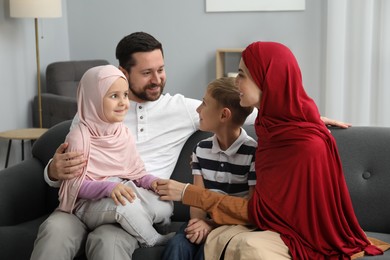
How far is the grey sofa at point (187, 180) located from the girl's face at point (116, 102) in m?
0.47

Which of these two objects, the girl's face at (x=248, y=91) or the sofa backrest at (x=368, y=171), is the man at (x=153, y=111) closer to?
the sofa backrest at (x=368, y=171)

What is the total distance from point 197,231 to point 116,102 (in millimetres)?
564

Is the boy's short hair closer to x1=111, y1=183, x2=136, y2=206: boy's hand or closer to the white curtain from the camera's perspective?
x1=111, y1=183, x2=136, y2=206: boy's hand

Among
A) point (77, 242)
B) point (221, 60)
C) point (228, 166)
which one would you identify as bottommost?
point (77, 242)

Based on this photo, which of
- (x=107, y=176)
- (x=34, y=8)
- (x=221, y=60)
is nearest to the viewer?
(x=107, y=176)

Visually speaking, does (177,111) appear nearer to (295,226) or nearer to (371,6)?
(295,226)

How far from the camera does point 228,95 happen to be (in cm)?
253

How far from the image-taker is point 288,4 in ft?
18.2

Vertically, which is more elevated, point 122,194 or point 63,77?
point 63,77

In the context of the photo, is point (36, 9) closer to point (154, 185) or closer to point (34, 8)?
point (34, 8)

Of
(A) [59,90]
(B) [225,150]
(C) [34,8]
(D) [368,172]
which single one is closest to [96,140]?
(B) [225,150]

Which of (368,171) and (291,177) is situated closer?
(291,177)

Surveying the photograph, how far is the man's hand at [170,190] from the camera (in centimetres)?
251

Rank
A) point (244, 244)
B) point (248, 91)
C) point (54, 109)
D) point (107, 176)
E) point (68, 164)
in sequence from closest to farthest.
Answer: point (244, 244) → point (248, 91) → point (68, 164) → point (107, 176) → point (54, 109)
